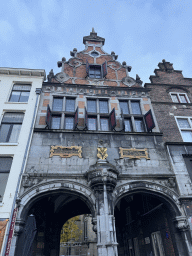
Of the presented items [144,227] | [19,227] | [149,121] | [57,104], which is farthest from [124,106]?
[19,227]

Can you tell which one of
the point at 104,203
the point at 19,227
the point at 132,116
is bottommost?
the point at 19,227

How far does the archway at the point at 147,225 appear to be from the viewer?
29.9 ft

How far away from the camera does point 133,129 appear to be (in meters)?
12.0

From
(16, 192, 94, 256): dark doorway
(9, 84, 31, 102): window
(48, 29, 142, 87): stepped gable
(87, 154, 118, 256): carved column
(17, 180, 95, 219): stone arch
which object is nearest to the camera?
(87, 154, 118, 256): carved column

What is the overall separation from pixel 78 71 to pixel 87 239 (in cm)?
2507

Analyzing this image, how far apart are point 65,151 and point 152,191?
525 cm

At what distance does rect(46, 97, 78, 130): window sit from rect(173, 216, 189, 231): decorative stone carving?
7515 mm

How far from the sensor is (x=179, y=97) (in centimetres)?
1446

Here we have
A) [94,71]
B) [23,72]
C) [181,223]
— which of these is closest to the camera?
[181,223]

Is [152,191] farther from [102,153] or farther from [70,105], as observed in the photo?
[70,105]

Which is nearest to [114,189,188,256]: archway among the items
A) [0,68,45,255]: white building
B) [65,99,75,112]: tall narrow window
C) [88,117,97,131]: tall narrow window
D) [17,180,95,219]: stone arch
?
[17,180,95,219]: stone arch

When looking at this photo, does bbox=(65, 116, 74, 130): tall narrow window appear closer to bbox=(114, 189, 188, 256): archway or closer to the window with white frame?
bbox=(114, 189, 188, 256): archway

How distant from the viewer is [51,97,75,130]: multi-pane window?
11965 millimetres

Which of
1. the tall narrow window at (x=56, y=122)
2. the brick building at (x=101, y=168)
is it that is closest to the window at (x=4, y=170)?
the brick building at (x=101, y=168)
